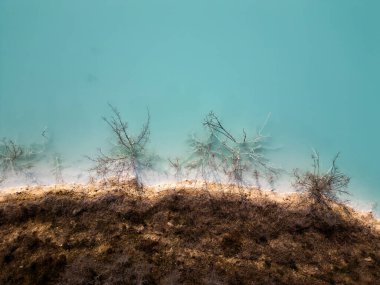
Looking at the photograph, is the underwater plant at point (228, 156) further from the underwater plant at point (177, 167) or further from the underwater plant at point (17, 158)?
the underwater plant at point (17, 158)

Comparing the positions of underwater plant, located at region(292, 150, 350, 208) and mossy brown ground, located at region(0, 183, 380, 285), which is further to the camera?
underwater plant, located at region(292, 150, 350, 208)

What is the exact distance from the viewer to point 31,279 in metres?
3.40

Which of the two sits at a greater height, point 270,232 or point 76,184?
point 76,184

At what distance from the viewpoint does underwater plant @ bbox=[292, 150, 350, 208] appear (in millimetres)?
3936

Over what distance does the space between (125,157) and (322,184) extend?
2021 millimetres

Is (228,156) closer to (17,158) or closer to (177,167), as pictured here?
(177,167)

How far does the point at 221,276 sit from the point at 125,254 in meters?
0.88

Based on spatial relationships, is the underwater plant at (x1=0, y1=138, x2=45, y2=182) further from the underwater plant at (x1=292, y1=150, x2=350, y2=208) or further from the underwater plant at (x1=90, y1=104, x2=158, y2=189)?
the underwater plant at (x1=292, y1=150, x2=350, y2=208)

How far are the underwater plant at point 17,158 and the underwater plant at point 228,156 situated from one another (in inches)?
63.5

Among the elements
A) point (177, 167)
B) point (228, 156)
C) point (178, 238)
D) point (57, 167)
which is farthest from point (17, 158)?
point (228, 156)

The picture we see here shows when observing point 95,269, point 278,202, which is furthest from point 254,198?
point 95,269

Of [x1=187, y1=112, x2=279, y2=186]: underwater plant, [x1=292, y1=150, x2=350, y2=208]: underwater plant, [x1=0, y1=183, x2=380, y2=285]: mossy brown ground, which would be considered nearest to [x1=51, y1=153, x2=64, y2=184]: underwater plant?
[x1=0, y1=183, x2=380, y2=285]: mossy brown ground

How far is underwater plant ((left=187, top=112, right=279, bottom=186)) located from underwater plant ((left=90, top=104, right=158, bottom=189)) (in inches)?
18.7

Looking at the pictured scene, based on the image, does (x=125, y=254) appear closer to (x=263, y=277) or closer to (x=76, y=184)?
(x=76, y=184)
